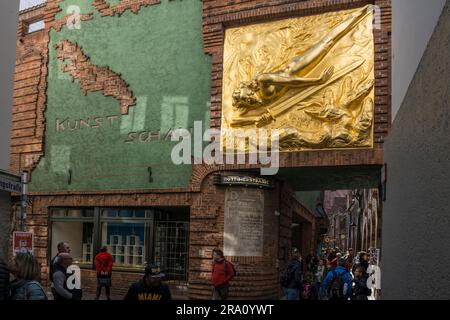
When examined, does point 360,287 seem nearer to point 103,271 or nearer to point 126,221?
point 103,271

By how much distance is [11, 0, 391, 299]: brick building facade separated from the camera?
47.2ft

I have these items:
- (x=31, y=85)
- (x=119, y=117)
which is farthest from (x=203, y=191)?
(x=31, y=85)

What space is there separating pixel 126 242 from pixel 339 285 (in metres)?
10.1

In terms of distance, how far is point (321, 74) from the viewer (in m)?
14.7

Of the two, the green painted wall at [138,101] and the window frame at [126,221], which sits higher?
the green painted wall at [138,101]

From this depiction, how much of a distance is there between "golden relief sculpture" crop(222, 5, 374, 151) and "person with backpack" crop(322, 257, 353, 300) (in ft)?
18.0

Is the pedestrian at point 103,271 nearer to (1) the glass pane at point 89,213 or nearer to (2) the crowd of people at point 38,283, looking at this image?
(1) the glass pane at point 89,213

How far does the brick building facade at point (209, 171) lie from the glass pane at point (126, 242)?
380 mm

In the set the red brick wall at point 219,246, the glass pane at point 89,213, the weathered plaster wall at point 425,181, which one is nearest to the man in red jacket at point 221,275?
the red brick wall at point 219,246

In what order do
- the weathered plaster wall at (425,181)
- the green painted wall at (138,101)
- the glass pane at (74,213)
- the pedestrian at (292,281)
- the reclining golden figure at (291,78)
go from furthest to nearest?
the glass pane at (74,213)
the green painted wall at (138,101)
the reclining golden figure at (291,78)
the pedestrian at (292,281)
the weathered plaster wall at (425,181)

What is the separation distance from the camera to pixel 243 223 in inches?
617

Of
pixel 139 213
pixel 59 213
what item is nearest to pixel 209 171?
pixel 139 213

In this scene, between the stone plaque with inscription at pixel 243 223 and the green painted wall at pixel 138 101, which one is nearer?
the stone plaque with inscription at pixel 243 223

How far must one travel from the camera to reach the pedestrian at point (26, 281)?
16.0 ft
